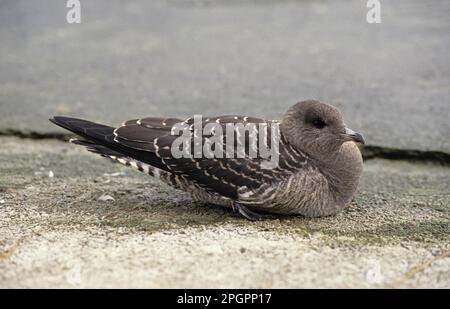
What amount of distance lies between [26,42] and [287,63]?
317 cm

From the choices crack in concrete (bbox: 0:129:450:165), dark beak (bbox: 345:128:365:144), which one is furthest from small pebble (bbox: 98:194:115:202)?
crack in concrete (bbox: 0:129:450:165)

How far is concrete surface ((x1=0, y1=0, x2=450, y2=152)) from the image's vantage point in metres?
6.44

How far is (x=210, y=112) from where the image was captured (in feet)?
21.2

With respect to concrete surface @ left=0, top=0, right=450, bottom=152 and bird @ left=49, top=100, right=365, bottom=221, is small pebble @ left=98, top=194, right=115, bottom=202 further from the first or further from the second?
concrete surface @ left=0, top=0, right=450, bottom=152

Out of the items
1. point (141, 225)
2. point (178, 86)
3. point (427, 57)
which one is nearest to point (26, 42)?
point (178, 86)

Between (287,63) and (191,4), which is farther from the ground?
(191,4)

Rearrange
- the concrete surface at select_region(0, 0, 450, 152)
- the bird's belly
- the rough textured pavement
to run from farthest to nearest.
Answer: the concrete surface at select_region(0, 0, 450, 152)
the bird's belly
the rough textured pavement

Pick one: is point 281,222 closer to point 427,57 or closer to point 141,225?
point 141,225

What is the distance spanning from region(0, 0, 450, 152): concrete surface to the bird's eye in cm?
149

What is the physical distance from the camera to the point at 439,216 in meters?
4.22

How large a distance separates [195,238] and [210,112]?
286 cm

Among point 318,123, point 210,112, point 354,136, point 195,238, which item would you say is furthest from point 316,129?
point 210,112
